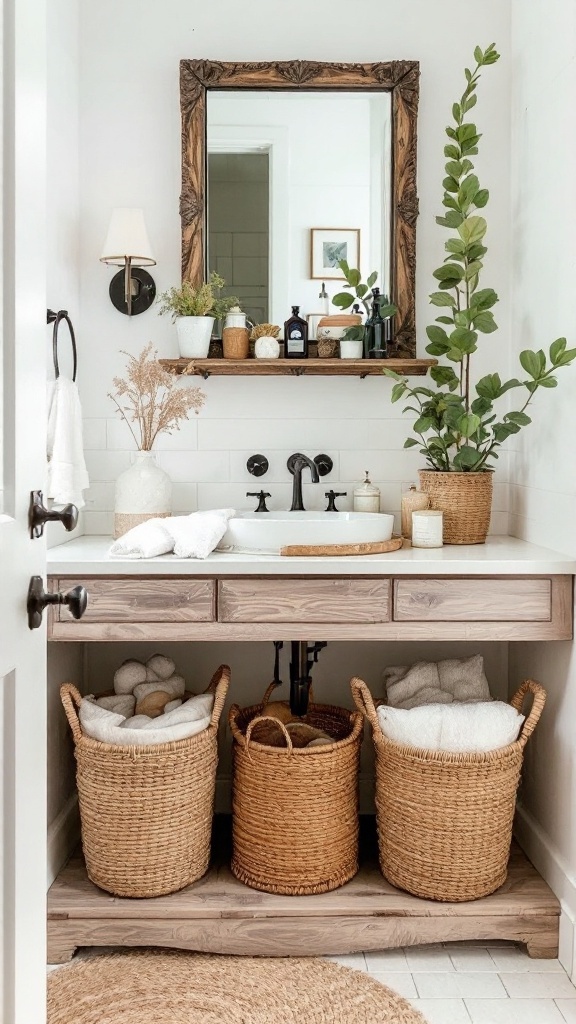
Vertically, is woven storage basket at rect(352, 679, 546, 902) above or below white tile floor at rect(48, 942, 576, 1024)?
above

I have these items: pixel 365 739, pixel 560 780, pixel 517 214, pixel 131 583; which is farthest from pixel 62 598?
pixel 517 214

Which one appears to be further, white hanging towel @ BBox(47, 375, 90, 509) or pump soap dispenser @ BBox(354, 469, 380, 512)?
pump soap dispenser @ BBox(354, 469, 380, 512)

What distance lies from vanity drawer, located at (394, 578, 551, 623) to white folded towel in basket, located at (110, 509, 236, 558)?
47 cm

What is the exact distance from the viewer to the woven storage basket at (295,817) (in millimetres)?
2125

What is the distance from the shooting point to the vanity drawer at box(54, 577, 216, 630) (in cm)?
204

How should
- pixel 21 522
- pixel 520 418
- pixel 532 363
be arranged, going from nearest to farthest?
pixel 21 522 < pixel 532 363 < pixel 520 418

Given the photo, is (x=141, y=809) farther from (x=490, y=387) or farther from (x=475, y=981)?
(x=490, y=387)

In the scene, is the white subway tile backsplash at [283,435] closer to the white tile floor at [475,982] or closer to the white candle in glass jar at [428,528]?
the white candle in glass jar at [428,528]

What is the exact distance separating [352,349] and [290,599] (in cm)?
86

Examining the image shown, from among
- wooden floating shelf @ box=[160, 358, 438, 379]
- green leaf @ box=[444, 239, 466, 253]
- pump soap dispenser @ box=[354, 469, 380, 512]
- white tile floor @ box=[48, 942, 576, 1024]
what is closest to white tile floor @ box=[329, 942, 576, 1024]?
white tile floor @ box=[48, 942, 576, 1024]

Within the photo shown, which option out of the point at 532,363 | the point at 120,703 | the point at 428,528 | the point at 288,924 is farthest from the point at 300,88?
the point at 288,924

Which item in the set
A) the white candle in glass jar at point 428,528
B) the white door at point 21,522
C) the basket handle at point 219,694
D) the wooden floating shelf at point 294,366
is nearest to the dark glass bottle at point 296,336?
the wooden floating shelf at point 294,366

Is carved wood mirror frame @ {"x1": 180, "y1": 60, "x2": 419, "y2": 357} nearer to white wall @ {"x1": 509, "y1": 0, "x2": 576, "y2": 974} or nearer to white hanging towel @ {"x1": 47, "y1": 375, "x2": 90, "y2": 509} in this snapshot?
white wall @ {"x1": 509, "y1": 0, "x2": 576, "y2": 974}

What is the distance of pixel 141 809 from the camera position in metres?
2.06
